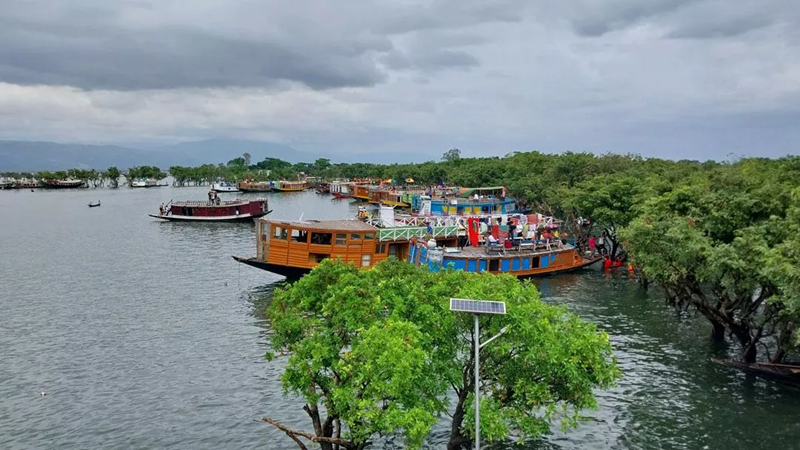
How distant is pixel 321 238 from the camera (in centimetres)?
5044

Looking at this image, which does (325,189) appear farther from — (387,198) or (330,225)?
(330,225)

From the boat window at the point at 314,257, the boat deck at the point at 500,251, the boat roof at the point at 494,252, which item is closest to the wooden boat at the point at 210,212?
the boat window at the point at 314,257

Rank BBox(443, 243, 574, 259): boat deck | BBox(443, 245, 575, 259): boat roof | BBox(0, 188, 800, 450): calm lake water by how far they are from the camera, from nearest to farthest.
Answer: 1. BBox(0, 188, 800, 450): calm lake water
2. BBox(443, 245, 575, 259): boat roof
3. BBox(443, 243, 574, 259): boat deck

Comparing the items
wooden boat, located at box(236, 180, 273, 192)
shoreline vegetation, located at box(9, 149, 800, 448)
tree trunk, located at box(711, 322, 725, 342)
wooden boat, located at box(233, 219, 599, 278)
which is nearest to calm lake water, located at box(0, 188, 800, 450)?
tree trunk, located at box(711, 322, 725, 342)

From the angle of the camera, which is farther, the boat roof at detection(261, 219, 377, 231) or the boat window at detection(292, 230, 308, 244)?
the boat window at detection(292, 230, 308, 244)

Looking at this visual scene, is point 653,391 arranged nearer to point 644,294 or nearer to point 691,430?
point 691,430

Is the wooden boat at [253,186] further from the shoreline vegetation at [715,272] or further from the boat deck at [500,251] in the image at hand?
the shoreline vegetation at [715,272]

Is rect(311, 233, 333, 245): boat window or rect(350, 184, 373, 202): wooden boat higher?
rect(350, 184, 373, 202): wooden boat

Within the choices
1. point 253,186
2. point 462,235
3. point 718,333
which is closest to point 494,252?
point 462,235

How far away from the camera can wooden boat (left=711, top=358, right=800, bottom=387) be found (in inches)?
1116

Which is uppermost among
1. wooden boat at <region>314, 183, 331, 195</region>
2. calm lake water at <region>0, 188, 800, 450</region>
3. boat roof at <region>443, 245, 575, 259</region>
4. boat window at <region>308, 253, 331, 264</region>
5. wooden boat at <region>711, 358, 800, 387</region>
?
wooden boat at <region>314, 183, 331, 195</region>

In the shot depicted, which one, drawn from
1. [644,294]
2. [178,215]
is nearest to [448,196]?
[178,215]

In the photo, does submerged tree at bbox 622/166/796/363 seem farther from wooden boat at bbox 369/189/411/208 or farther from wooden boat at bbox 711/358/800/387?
wooden boat at bbox 369/189/411/208

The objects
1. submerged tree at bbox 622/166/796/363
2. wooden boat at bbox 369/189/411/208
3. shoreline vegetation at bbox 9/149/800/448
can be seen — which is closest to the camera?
shoreline vegetation at bbox 9/149/800/448
